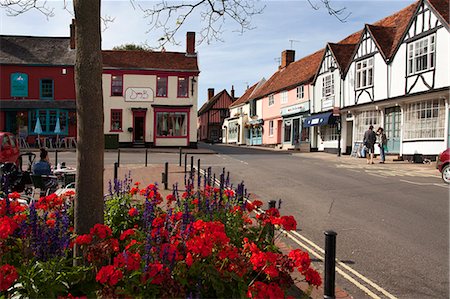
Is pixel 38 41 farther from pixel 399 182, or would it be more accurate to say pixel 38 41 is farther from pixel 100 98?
pixel 100 98

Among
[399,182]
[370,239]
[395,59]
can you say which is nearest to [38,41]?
A: [395,59]

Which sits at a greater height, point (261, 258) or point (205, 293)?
point (261, 258)

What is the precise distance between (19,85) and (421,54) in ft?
94.7

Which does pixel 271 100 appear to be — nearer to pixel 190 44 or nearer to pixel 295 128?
pixel 295 128

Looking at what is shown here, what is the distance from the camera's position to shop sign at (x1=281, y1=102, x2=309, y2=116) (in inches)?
1342

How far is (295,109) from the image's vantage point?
3616 centimetres

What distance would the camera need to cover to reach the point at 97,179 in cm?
351

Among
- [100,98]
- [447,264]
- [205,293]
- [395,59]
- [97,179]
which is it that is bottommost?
[447,264]

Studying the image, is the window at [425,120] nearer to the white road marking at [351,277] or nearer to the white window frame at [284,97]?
the white road marking at [351,277]

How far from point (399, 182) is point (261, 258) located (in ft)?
37.7

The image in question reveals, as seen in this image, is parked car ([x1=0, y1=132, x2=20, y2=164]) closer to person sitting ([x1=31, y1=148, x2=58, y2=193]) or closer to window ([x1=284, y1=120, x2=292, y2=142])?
person sitting ([x1=31, y1=148, x2=58, y2=193])

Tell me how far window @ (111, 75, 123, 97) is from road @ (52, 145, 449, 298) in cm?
2052

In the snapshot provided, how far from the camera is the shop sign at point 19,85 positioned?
103 feet

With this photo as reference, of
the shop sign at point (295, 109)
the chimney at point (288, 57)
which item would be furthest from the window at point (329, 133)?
the chimney at point (288, 57)
